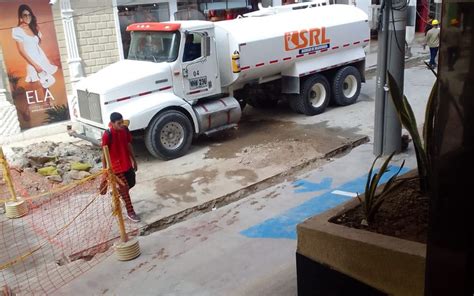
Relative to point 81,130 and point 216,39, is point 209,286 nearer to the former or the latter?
point 81,130

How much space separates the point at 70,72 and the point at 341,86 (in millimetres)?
7154

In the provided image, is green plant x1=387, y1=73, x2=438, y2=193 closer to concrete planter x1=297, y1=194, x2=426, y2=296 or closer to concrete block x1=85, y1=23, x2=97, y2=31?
concrete planter x1=297, y1=194, x2=426, y2=296

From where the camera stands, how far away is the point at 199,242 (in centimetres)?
591

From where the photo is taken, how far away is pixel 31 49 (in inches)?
457

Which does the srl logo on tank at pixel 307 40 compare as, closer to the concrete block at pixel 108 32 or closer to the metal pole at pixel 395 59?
the metal pole at pixel 395 59

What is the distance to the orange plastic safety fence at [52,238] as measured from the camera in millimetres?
5502

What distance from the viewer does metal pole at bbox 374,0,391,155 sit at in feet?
24.6

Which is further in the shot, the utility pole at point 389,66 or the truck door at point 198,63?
the truck door at point 198,63

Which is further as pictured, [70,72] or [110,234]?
[70,72]

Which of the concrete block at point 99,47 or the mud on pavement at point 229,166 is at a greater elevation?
the concrete block at point 99,47

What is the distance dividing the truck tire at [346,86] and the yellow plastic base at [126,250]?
8.10 metres

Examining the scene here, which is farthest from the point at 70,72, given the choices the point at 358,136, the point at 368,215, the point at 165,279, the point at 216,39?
the point at 368,215

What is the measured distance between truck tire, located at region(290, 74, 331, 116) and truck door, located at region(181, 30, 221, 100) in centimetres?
265

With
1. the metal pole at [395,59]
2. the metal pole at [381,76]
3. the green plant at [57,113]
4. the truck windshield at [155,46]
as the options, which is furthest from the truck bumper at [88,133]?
the metal pole at [395,59]
